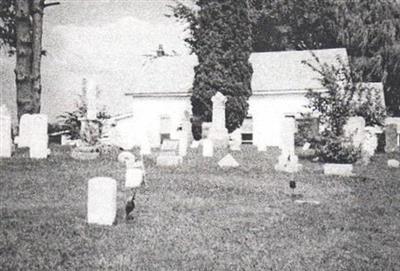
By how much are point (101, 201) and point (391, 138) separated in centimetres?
2044

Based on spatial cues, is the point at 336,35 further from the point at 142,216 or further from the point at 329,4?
the point at 142,216

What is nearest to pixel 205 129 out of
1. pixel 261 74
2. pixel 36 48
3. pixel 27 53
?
pixel 261 74

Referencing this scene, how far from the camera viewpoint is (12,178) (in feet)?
40.7

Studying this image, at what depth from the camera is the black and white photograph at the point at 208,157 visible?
6.88m

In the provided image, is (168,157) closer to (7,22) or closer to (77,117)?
(77,117)

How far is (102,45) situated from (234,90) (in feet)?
57.3

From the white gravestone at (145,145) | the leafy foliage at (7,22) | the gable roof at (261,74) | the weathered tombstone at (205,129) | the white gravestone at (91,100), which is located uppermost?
the leafy foliage at (7,22)

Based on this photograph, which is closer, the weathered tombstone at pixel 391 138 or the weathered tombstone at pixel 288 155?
the weathered tombstone at pixel 288 155

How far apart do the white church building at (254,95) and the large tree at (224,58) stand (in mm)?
2021

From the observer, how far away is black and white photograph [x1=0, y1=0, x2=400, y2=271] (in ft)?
22.6

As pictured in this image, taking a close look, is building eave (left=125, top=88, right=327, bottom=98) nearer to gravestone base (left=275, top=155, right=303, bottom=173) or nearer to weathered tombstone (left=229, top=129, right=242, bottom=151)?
weathered tombstone (left=229, top=129, right=242, bottom=151)

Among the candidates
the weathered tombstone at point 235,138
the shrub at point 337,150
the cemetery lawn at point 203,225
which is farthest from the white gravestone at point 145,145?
the shrub at point 337,150

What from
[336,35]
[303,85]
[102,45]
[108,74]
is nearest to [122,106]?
[108,74]

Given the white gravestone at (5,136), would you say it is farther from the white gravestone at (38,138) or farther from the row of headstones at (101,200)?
the row of headstones at (101,200)
